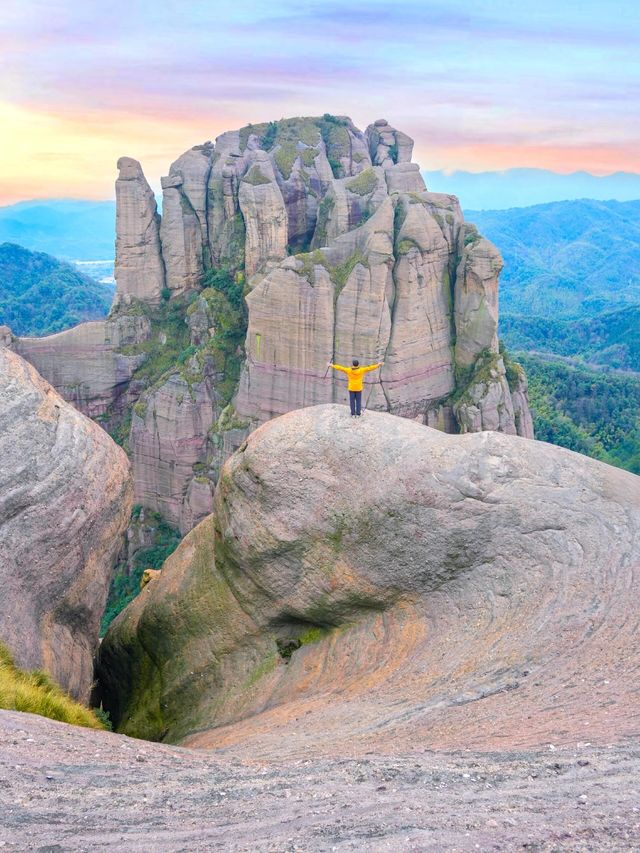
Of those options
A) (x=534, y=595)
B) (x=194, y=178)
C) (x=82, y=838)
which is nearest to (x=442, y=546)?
(x=534, y=595)

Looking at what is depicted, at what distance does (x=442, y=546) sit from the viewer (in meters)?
15.1

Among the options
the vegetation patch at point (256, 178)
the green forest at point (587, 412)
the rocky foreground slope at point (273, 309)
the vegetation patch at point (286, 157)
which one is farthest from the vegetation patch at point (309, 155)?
the green forest at point (587, 412)

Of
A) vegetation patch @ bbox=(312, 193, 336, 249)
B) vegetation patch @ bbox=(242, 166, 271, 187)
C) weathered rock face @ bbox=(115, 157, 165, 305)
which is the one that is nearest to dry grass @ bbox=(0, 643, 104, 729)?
vegetation patch @ bbox=(312, 193, 336, 249)

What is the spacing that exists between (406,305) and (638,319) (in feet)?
412

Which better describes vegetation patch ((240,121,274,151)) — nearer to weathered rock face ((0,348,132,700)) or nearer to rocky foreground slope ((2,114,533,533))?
rocky foreground slope ((2,114,533,533))

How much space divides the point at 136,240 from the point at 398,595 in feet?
152

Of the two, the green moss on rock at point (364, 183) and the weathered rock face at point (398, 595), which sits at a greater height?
the green moss on rock at point (364, 183)

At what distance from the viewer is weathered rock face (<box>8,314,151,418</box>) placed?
2064 inches

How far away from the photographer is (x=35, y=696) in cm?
1261

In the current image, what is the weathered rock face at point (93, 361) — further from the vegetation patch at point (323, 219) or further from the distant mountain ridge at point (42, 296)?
the distant mountain ridge at point (42, 296)

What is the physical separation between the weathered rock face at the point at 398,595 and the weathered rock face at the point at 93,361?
37.1 meters

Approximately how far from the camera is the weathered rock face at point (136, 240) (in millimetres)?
55125

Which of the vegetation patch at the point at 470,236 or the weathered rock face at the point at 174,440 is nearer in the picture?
the vegetation patch at the point at 470,236

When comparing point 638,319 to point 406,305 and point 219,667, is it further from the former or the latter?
point 219,667
